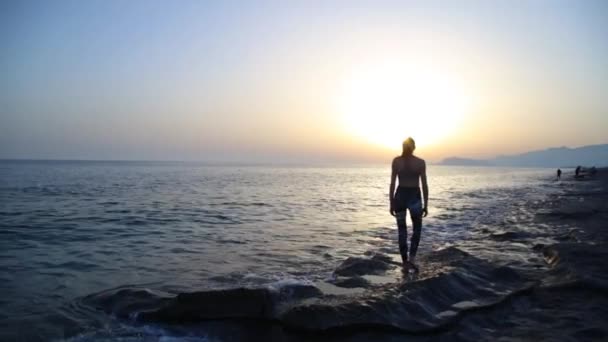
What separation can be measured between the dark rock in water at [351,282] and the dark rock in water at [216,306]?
6.59 feet

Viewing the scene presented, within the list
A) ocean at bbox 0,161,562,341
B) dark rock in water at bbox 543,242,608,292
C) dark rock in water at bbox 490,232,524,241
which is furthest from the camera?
dark rock in water at bbox 490,232,524,241

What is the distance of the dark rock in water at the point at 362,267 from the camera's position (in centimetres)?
790

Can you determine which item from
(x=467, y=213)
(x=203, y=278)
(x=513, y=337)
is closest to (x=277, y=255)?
(x=203, y=278)

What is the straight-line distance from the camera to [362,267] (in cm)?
813

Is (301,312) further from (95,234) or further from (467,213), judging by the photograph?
(467,213)

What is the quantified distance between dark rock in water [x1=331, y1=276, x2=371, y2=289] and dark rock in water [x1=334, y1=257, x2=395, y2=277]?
1.11 feet

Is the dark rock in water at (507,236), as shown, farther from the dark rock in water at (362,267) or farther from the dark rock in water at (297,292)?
the dark rock in water at (297,292)

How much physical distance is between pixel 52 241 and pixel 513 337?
12254 millimetres

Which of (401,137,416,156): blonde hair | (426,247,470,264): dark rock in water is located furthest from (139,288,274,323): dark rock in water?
(426,247,470,264): dark rock in water

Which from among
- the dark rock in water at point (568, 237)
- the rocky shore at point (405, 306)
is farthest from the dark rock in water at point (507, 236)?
the rocky shore at point (405, 306)

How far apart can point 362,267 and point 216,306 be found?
12.0 ft

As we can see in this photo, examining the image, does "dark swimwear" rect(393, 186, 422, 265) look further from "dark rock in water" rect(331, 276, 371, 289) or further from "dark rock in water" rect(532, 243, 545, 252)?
"dark rock in water" rect(532, 243, 545, 252)

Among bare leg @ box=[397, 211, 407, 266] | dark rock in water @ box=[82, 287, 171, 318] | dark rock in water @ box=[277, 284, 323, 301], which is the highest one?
bare leg @ box=[397, 211, 407, 266]

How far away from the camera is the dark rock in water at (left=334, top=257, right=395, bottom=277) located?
7.90m
